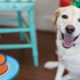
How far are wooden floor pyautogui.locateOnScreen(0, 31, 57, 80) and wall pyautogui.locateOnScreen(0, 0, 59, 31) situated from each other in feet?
0.31

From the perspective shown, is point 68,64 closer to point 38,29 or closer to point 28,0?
point 28,0

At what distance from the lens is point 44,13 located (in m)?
1.76

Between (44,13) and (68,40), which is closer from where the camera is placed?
(68,40)

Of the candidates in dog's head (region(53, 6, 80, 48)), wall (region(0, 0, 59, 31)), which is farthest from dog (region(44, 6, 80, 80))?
wall (region(0, 0, 59, 31))

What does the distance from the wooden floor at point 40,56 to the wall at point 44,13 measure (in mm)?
94

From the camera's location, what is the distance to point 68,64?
2.85ft

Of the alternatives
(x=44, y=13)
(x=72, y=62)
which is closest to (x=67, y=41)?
(x=72, y=62)

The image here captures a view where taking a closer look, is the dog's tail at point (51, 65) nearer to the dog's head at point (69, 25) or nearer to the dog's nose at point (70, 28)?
the dog's head at point (69, 25)

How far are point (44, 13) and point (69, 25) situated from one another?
1060mm

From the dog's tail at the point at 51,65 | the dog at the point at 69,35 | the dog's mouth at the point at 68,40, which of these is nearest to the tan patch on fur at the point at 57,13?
the dog at the point at 69,35

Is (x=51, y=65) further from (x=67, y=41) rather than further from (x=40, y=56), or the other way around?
(x=67, y=41)

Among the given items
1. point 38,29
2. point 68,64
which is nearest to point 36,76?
point 68,64

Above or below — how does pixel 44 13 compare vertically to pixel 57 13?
below

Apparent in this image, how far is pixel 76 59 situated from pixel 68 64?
0.21ft
